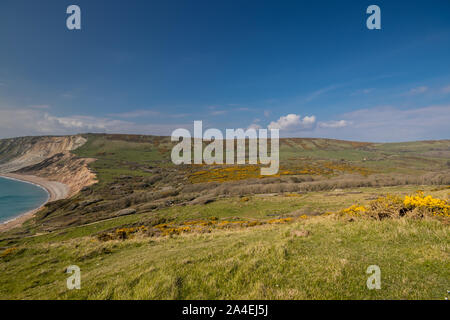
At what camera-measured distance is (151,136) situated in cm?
19750

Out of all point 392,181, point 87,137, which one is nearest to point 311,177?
point 392,181

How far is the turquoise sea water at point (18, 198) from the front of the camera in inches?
2495

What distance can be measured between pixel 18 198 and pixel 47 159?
262 feet

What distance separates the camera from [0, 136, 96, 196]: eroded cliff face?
338 ft

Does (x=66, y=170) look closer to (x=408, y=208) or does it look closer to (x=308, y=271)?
(x=308, y=271)

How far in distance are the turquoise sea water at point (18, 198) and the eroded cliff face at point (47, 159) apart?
11.7 metres

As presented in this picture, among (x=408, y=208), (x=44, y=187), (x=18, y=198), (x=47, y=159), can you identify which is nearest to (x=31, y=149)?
(x=47, y=159)

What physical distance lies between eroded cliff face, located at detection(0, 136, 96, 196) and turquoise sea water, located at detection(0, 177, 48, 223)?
462 inches

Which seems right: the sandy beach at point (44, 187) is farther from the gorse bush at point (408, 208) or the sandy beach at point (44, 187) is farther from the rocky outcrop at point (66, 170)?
the gorse bush at point (408, 208)

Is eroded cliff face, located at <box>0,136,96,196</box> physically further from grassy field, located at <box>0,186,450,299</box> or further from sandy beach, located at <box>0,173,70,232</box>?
grassy field, located at <box>0,186,450,299</box>

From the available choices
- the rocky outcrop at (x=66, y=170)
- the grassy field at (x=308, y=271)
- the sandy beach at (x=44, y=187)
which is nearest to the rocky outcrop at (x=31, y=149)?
the rocky outcrop at (x=66, y=170)

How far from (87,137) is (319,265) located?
20676cm
